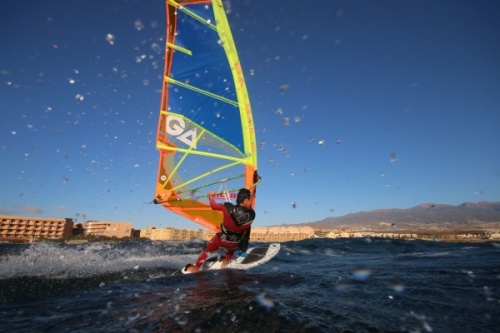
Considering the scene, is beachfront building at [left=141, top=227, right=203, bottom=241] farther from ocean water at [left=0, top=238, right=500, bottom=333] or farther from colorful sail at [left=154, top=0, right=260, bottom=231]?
ocean water at [left=0, top=238, right=500, bottom=333]

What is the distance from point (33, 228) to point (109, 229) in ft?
69.5

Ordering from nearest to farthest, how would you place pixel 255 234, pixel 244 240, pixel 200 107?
pixel 244 240 → pixel 200 107 → pixel 255 234

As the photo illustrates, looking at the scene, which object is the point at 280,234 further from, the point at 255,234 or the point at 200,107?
the point at 200,107

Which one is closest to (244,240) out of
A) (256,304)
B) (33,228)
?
(256,304)

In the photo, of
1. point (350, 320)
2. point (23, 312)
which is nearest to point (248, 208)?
point (350, 320)

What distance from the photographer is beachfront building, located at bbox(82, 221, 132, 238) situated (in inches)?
3457

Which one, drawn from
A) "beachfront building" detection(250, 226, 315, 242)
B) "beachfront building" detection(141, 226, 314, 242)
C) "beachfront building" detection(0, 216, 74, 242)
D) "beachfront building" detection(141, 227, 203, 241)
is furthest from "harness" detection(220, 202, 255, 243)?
"beachfront building" detection(0, 216, 74, 242)

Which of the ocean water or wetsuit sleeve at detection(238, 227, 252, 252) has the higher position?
wetsuit sleeve at detection(238, 227, 252, 252)

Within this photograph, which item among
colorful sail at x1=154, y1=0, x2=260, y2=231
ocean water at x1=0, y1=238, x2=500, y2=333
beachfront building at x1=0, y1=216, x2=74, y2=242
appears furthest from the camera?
beachfront building at x1=0, y1=216, x2=74, y2=242

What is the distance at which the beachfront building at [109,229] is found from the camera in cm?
8781

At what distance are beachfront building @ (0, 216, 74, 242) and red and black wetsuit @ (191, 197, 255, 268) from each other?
79.4 metres

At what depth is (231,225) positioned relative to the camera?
700 centimetres

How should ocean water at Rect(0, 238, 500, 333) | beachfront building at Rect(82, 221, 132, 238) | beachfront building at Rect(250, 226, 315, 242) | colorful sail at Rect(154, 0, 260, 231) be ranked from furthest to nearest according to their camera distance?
beachfront building at Rect(82, 221, 132, 238) < beachfront building at Rect(250, 226, 315, 242) < colorful sail at Rect(154, 0, 260, 231) < ocean water at Rect(0, 238, 500, 333)

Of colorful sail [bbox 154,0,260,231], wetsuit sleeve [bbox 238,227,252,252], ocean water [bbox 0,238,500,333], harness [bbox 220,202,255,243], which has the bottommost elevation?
ocean water [bbox 0,238,500,333]
